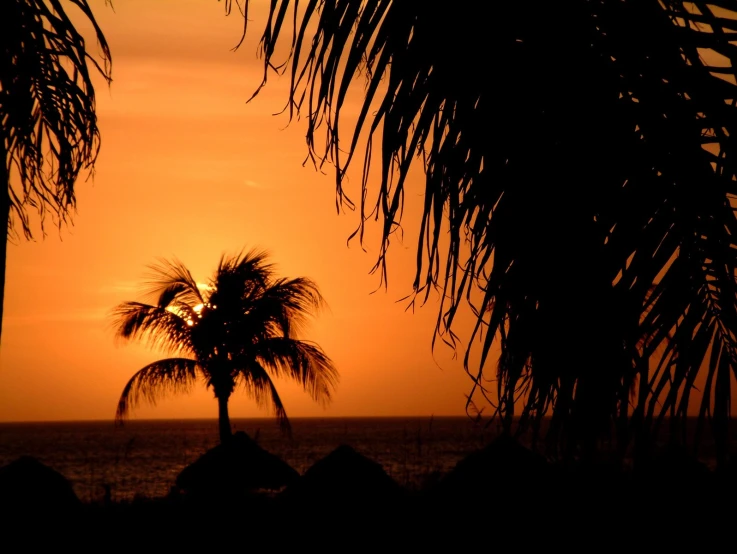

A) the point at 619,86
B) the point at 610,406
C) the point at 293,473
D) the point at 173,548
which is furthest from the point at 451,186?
the point at 293,473

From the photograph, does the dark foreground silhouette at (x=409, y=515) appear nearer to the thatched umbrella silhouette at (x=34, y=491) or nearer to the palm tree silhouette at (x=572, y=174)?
the thatched umbrella silhouette at (x=34, y=491)

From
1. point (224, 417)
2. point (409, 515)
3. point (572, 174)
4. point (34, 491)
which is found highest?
point (572, 174)

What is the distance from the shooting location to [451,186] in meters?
1.53

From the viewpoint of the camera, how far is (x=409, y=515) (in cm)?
876

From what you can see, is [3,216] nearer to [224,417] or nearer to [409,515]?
[409,515]

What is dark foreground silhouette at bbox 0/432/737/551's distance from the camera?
828cm

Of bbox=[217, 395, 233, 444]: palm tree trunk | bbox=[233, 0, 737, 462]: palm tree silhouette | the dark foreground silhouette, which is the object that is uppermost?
bbox=[233, 0, 737, 462]: palm tree silhouette

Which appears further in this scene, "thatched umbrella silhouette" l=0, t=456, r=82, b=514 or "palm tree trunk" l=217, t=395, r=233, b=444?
"palm tree trunk" l=217, t=395, r=233, b=444

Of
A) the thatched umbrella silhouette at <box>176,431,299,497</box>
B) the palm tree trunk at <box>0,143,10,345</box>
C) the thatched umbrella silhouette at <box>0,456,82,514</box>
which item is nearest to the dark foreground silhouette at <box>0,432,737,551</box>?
the thatched umbrella silhouette at <box>0,456,82,514</box>

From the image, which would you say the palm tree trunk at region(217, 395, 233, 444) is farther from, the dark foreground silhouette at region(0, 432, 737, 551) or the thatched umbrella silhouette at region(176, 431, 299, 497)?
the dark foreground silhouette at region(0, 432, 737, 551)

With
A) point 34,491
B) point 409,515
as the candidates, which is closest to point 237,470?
point 34,491

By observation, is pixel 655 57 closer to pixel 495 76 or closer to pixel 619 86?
pixel 619 86

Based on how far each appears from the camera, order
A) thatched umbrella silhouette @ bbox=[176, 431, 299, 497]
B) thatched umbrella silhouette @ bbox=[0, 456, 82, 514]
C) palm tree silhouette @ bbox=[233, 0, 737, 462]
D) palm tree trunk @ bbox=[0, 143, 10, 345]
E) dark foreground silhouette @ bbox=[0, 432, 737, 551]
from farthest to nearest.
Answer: thatched umbrella silhouette @ bbox=[176, 431, 299, 497], thatched umbrella silhouette @ bbox=[0, 456, 82, 514], dark foreground silhouette @ bbox=[0, 432, 737, 551], palm tree trunk @ bbox=[0, 143, 10, 345], palm tree silhouette @ bbox=[233, 0, 737, 462]

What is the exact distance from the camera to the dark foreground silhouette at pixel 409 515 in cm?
828
